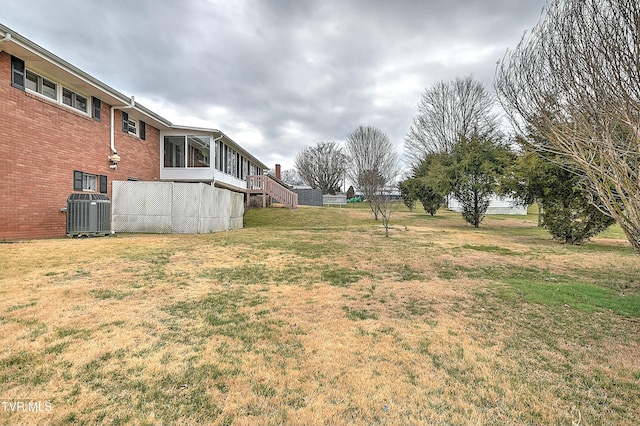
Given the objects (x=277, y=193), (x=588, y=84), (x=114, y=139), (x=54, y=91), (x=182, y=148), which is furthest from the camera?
(x=277, y=193)

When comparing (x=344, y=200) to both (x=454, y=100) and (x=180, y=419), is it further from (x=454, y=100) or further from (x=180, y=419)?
(x=180, y=419)

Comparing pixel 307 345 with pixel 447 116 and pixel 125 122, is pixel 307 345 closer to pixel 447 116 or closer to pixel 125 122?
pixel 125 122

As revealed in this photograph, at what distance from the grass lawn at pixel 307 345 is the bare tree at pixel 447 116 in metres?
24.0

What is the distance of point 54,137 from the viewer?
9.99 metres

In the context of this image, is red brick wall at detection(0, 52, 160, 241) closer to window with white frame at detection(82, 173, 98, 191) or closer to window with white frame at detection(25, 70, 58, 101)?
window with white frame at detection(82, 173, 98, 191)

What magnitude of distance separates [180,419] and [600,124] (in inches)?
198

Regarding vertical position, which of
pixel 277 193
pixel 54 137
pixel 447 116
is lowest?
pixel 277 193

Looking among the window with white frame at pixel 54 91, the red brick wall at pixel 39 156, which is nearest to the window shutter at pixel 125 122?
the red brick wall at pixel 39 156

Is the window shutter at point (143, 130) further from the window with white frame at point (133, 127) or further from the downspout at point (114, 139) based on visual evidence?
the downspout at point (114, 139)

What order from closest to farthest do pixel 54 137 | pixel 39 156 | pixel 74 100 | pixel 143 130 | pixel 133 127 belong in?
pixel 39 156 → pixel 54 137 → pixel 74 100 → pixel 133 127 → pixel 143 130

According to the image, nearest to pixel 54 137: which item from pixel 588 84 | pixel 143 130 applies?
pixel 143 130

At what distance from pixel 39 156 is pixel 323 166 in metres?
42.0

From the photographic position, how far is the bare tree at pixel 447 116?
26.8m

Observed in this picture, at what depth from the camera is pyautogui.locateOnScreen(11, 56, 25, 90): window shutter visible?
28.7 ft
